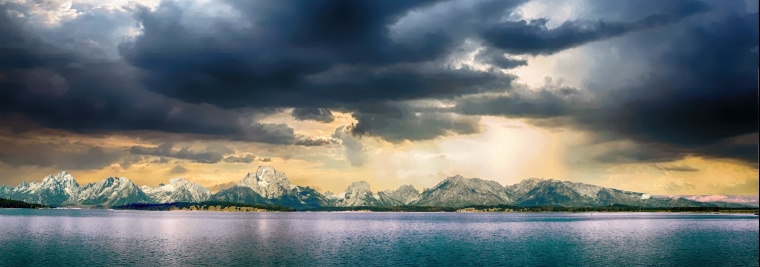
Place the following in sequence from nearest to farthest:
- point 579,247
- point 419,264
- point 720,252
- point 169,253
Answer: point 419,264 < point 169,253 < point 720,252 < point 579,247

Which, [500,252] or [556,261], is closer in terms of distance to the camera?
[556,261]

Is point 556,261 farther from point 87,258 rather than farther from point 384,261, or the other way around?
point 87,258

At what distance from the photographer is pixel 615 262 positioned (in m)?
104

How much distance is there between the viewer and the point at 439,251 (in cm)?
13075

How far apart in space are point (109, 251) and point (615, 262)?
106273mm

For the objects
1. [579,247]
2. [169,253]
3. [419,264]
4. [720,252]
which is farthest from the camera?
[579,247]

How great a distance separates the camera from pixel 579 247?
138125 millimetres

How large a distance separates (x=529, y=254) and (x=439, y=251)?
70.5 feet

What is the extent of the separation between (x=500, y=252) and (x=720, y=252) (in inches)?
2017

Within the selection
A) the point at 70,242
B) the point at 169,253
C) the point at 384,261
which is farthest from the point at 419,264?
the point at 70,242

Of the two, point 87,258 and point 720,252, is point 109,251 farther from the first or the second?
point 720,252

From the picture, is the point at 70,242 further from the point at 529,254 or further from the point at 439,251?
the point at 529,254

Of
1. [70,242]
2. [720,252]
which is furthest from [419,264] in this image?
[70,242]

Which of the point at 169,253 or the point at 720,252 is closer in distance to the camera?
the point at 169,253
